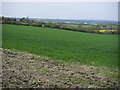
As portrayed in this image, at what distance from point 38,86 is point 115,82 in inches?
134

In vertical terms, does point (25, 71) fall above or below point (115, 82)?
above

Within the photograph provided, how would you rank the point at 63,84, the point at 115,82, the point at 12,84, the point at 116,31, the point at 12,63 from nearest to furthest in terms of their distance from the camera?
the point at 12,84 < the point at 63,84 < the point at 115,82 < the point at 12,63 < the point at 116,31

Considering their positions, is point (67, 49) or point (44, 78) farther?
point (67, 49)

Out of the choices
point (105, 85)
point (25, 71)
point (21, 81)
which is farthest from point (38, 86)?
point (105, 85)

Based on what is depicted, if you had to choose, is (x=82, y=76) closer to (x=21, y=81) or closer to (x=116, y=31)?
(x=21, y=81)

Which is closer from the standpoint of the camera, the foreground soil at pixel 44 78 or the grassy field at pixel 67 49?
the foreground soil at pixel 44 78

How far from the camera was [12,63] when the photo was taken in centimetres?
798

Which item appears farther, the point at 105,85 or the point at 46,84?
the point at 105,85

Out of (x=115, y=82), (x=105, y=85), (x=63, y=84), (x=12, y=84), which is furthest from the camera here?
(x=115, y=82)

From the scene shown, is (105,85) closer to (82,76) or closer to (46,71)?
(82,76)

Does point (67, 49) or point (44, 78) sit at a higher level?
point (67, 49)

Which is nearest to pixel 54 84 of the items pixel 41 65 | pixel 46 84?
pixel 46 84

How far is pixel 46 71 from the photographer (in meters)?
7.35

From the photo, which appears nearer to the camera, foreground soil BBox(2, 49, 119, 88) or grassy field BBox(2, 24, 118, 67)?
foreground soil BBox(2, 49, 119, 88)
